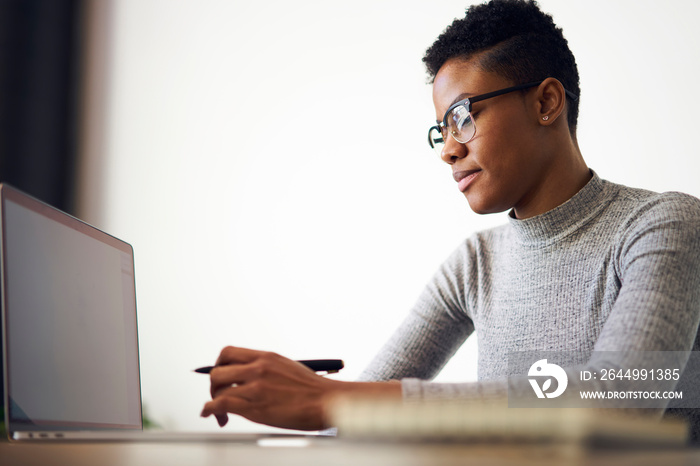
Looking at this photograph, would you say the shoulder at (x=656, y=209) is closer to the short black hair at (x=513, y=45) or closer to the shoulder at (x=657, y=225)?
the shoulder at (x=657, y=225)

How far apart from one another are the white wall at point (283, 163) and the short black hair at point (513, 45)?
0.92 metres

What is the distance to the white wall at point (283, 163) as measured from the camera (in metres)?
2.36

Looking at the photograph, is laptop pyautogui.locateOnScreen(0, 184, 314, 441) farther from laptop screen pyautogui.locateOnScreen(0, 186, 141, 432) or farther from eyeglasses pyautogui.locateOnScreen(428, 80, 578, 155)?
eyeglasses pyautogui.locateOnScreen(428, 80, 578, 155)

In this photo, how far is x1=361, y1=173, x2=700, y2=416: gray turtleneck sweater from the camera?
2.61 ft

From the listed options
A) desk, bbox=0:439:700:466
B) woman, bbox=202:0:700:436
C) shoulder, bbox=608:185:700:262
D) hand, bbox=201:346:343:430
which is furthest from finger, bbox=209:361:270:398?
shoulder, bbox=608:185:700:262

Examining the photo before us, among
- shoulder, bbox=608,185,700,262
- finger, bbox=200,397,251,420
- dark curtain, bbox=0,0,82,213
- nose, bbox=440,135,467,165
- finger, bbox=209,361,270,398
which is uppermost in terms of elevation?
dark curtain, bbox=0,0,82,213

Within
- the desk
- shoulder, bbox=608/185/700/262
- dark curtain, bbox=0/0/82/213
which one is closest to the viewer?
the desk

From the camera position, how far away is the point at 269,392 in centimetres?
67

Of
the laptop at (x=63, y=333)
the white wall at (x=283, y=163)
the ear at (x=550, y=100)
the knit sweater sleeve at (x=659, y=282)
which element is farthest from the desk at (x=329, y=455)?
the white wall at (x=283, y=163)

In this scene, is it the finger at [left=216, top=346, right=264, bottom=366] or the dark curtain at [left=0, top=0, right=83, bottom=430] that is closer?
the finger at [left=216, top=346, right=264, bottom=366]

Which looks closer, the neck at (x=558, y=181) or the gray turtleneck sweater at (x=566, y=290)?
the gray turtleneck sweater at (x=566, y=290)

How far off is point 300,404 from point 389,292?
1.77 metres

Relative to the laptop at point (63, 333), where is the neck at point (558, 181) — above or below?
above

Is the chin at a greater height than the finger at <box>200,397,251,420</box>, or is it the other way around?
the chin
